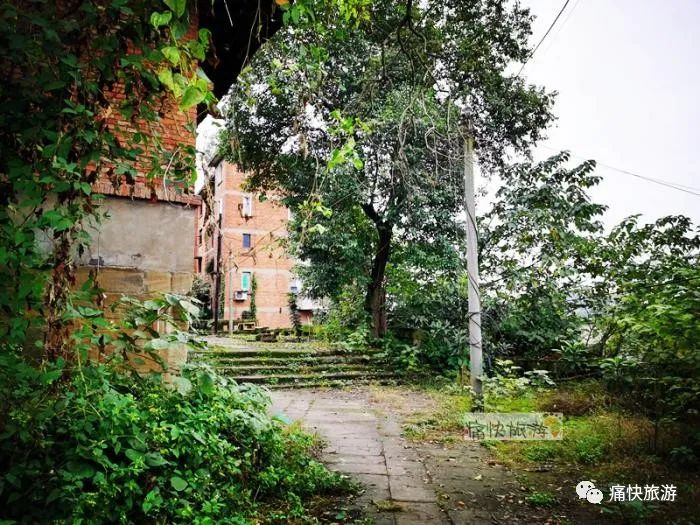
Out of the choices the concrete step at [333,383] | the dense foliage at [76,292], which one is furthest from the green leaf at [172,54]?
the concrete step at [333,383]

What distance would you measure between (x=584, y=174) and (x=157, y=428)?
294 inches

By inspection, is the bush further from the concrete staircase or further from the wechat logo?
the concrete staircase

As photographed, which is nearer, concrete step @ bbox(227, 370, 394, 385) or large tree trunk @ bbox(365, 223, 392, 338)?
concrete step @ bbox(227, 370, 394, 385)

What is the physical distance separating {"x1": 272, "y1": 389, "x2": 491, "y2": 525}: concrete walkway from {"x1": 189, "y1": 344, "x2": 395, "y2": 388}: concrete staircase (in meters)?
1.57

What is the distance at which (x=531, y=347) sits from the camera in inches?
360

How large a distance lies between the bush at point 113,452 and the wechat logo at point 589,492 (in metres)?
2.30

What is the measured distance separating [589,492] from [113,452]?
11.6ft

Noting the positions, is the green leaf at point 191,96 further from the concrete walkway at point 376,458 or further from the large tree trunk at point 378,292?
the large tree trunk at point 378,292

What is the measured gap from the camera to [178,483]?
2.50 metres

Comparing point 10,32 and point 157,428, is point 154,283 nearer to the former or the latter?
point 157,428

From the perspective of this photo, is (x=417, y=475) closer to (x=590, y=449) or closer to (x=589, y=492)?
(x=589, y=492)

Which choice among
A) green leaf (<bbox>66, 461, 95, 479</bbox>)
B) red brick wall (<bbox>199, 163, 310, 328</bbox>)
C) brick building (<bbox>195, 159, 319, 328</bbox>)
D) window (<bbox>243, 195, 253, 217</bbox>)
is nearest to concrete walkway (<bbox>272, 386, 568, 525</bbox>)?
green leaf (<bbox>66, 461, 95, 479</bbox>)

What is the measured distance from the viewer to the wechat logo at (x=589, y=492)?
3424mm

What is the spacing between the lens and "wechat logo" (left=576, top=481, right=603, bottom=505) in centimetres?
342
